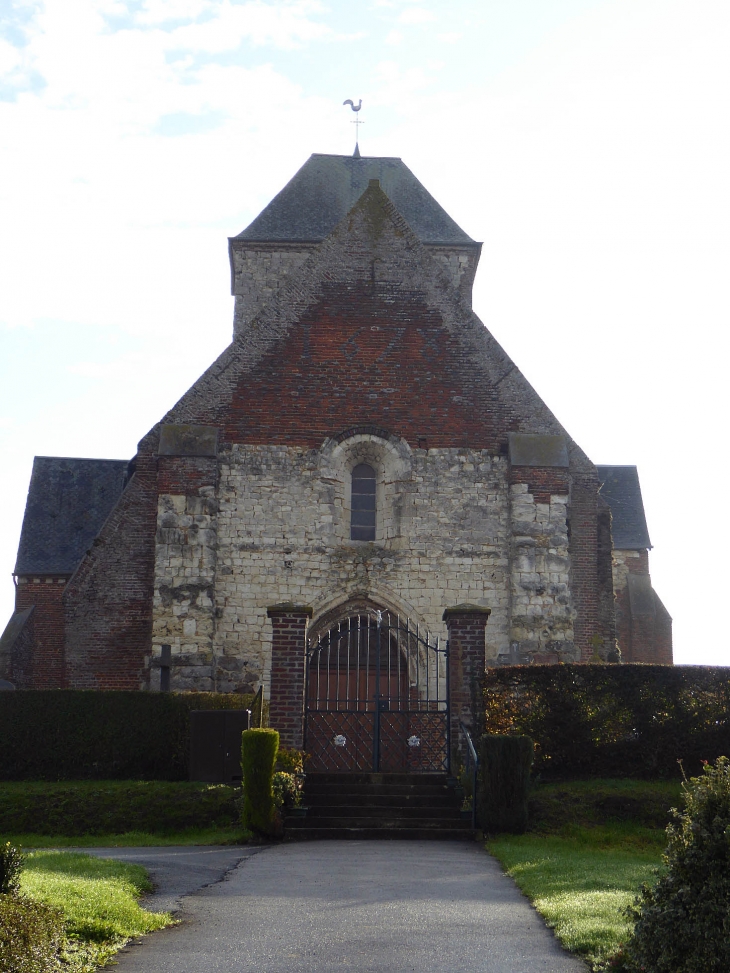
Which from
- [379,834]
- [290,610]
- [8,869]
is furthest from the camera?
[290,610]

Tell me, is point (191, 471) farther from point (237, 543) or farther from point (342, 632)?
point (342, 632)

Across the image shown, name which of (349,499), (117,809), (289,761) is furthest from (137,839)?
(349,499)

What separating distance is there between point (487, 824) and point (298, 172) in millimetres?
23706

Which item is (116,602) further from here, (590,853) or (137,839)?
(590,853)

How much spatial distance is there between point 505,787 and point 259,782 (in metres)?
2.93

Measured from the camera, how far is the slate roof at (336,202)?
99.9 ft

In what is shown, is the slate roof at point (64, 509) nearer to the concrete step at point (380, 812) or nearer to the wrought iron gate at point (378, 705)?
the wrought iron gate at point (378, 705)

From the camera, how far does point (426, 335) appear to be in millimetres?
20266

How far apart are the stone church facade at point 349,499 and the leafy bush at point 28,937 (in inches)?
451

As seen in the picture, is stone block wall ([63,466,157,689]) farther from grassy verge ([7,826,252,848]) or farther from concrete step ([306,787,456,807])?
concrete step ([306,787,456,807])

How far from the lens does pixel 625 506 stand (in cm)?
3309

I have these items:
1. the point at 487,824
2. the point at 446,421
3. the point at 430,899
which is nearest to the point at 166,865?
the point at 430,899

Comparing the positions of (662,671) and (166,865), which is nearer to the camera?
(166,865)

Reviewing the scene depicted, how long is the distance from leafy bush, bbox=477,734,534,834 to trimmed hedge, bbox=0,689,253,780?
14.8 ft
